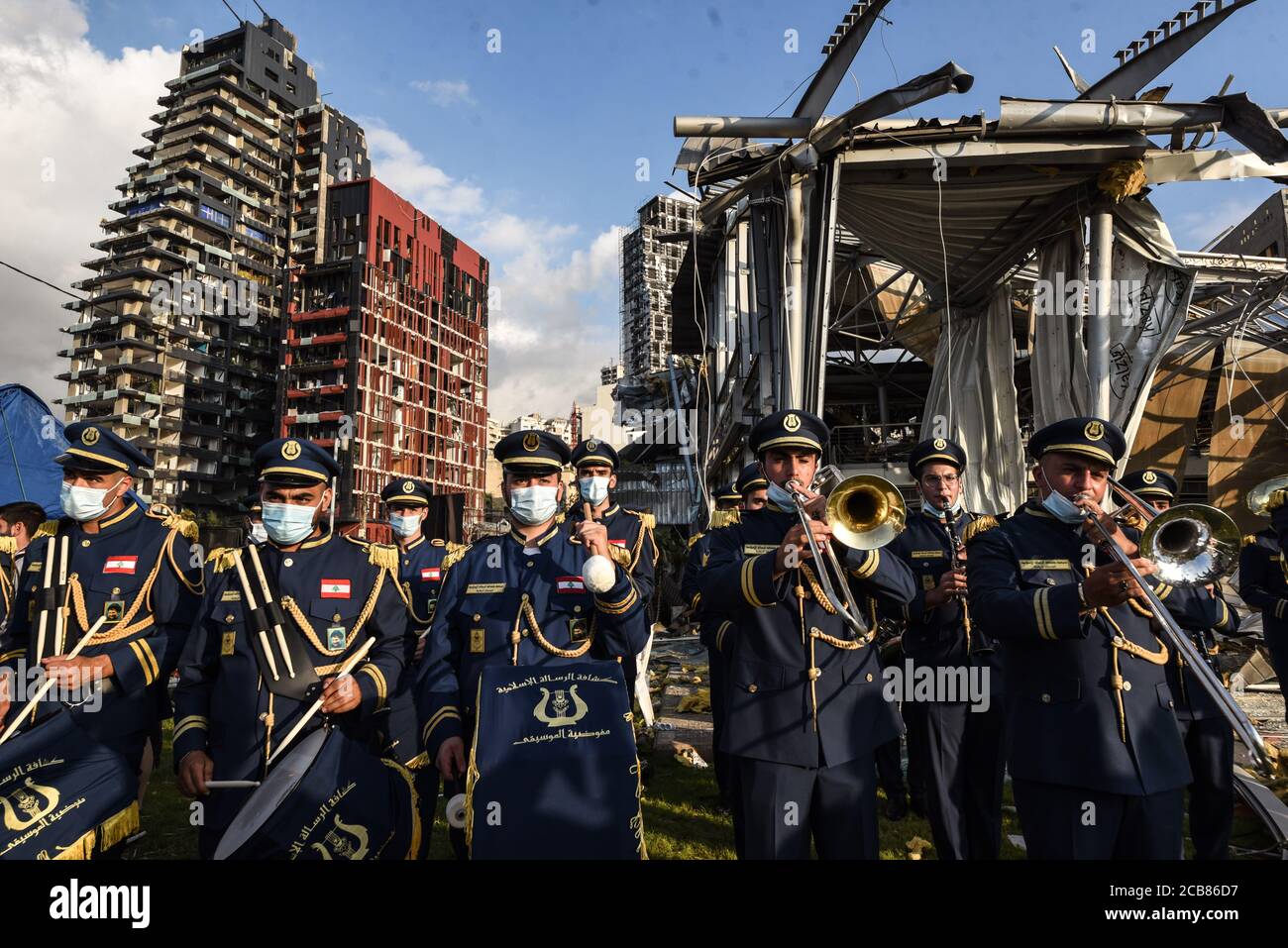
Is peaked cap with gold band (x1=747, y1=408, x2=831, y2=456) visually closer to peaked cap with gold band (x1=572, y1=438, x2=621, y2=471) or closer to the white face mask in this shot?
peaked cap with gold band (x1=572, y1=438, x2=621, y2=471)

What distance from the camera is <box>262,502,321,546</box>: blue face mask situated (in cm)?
402

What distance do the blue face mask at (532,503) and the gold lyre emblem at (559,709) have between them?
4.63 feet

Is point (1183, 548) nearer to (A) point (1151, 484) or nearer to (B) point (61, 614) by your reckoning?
(A) point (1151, 484)

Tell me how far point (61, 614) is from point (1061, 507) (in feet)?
18.7

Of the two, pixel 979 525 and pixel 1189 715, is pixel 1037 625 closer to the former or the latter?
pixel 1189 715

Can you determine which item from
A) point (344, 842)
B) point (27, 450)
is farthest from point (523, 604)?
point (27, 450)

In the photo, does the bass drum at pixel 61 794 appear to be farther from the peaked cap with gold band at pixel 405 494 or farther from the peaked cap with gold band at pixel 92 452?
the peaked cap with gold band at pixel 405 494

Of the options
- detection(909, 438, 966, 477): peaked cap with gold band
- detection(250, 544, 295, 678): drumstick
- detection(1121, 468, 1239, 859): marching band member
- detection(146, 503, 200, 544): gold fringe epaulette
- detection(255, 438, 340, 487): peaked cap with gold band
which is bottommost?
detection(1121, 468, 1239, 859): marching band member

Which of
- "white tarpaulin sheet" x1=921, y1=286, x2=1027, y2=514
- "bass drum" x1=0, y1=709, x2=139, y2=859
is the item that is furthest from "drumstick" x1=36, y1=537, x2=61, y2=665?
"white tarpaulin sheet" x1=921, y1=286, x2=1027, y2=514

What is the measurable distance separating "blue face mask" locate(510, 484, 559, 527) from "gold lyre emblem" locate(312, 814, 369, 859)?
1814 mm

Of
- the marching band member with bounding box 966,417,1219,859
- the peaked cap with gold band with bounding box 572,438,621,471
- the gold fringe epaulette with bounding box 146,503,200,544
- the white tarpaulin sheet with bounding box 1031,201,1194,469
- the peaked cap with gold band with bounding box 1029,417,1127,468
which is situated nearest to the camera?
the marching band member with bounding box 966,417,1219,859

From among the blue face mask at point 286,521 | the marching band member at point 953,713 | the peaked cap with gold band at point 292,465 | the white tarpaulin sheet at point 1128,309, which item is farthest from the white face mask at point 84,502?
the white tarpaulin sheet at point 1128,309

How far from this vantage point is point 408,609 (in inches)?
169

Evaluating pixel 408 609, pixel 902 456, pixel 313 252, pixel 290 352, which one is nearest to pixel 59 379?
pixel 290 352
